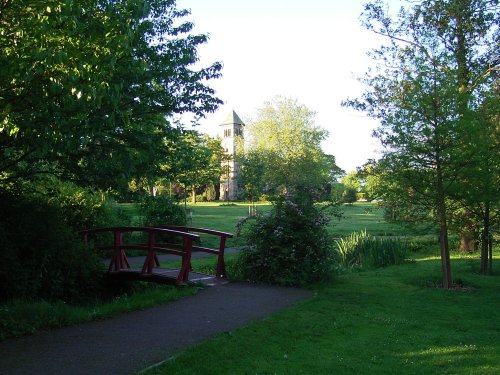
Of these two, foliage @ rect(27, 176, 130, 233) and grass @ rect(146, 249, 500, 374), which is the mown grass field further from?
foliage @ rect(27, 176, 130, 233)

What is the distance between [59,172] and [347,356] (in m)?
5.93

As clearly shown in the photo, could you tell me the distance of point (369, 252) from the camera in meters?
15.0

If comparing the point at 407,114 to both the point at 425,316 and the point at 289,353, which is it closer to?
the point at 425,316

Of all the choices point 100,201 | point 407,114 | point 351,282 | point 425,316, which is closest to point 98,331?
point 425,316

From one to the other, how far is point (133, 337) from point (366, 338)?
9.70ft

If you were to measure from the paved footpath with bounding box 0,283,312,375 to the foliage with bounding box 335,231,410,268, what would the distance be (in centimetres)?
628

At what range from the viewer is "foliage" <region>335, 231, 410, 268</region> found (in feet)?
47.8

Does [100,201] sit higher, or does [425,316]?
[100,201]

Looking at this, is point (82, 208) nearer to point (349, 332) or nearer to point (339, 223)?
point (349, 332)

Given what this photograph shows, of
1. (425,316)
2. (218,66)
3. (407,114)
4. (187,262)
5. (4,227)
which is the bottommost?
(425,316)

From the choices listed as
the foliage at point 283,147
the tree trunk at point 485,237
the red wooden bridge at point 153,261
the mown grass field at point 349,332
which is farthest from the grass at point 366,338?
the foliage at point 283,147

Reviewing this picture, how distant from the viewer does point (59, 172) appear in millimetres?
8805

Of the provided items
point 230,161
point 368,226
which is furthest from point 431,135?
point 230,161

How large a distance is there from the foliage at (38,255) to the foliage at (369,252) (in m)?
7.36
